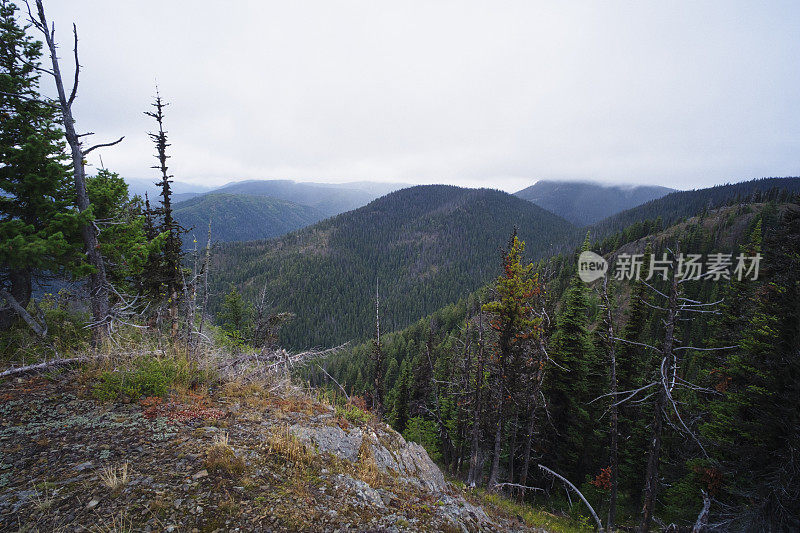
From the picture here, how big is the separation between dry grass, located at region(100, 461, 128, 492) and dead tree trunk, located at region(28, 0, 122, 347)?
4561 millimetres

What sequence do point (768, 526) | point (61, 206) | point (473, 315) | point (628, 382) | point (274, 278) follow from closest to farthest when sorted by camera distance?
point (61, 206)
point (768, 526)
point (473, 315)
point (628, 382)
point (274, 278)

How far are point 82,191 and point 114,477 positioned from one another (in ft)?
24.7

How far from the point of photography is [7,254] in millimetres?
6566

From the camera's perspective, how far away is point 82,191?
751 cm

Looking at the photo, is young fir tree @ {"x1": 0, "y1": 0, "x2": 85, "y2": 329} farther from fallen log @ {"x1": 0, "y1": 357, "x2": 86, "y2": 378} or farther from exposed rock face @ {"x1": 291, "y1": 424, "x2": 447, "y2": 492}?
exposed rock face @ {"x1": 291, "y1": 424, "x2": 447, "y2": 492}

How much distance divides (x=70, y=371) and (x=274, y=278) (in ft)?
620

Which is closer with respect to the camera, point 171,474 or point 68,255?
point 171,474

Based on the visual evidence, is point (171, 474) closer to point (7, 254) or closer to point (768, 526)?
point (7, 254)

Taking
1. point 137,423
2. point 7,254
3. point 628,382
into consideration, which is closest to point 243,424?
point 137,423

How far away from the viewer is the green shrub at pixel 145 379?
5223 millimetres

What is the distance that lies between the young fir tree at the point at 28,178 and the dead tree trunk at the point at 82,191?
0.27m

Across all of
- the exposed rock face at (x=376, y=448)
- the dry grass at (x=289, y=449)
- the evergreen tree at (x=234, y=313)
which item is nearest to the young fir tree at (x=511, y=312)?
the exposed rock face at (x=376, y=448)

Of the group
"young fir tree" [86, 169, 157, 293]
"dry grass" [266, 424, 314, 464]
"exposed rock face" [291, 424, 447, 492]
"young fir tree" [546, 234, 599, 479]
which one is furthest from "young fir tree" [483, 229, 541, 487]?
"young fir tree" [86, 169, 157, 293]

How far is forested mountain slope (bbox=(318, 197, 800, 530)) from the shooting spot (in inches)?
429
